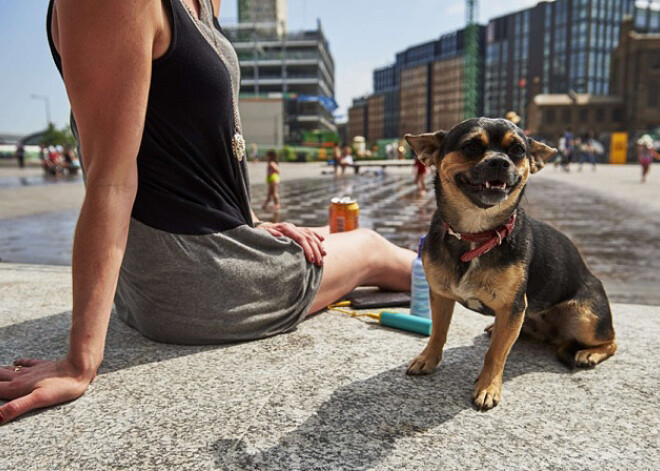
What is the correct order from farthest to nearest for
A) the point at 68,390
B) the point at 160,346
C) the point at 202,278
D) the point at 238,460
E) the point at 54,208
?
the point at 54,208, the point at 160,346, the point at 202,278, the point at 68,390, the point at 238,460

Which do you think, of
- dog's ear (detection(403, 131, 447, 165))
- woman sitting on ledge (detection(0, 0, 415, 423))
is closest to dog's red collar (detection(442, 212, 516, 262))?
dog's ear (detection(403, 131, 447, 165))

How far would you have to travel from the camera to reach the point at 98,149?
1.79 m

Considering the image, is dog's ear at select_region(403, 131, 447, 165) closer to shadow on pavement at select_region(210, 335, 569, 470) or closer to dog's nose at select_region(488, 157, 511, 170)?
dog's nose at select_region(488, 157, 511, 170)

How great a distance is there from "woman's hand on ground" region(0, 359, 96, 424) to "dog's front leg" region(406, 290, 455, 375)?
1.21 m

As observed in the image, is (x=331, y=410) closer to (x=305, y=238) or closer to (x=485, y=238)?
(x=485, y=238)

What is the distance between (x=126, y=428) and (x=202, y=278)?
66 centimetres

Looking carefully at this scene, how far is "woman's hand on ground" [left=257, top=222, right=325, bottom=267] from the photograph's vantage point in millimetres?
2475

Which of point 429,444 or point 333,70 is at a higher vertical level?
point 333,70

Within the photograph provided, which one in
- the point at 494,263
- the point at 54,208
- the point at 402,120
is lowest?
the point at 54,208

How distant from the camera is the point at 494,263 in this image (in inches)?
75.8

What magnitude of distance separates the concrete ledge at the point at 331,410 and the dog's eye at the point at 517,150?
2.88 ft

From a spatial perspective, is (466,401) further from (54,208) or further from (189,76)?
(54,208)

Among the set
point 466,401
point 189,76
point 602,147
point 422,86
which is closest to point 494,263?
point 466,401

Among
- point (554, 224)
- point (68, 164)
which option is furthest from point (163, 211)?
point (68, 164)
